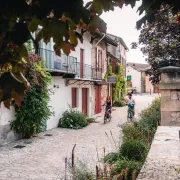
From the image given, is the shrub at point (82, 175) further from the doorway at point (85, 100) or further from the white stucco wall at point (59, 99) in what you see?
the doorway at point (85, 100)

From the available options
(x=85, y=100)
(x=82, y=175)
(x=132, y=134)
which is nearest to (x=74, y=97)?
(x=85, y=100)

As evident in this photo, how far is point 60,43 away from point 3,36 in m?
0.37

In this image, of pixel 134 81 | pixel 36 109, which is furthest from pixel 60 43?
pixel 134 81

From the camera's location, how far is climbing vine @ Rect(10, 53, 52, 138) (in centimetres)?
1038

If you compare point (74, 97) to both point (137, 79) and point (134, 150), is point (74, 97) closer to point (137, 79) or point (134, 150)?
point (134, 150)

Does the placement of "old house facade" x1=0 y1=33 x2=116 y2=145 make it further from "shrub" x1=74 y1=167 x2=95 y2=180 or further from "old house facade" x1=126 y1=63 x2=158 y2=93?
"old house facade" x1=126 y1=63 x2=158 y2=93

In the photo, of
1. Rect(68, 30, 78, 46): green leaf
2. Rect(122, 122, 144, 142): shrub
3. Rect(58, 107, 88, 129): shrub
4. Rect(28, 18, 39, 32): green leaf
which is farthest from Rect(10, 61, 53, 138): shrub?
Rect(28, 18, 39, 32): green leaf

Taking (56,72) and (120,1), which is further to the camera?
(56,72)

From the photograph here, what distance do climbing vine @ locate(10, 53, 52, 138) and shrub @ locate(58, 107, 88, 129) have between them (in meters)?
3.33

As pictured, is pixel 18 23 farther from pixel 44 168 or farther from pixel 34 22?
pixel 44 168

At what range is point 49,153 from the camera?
8742 mm

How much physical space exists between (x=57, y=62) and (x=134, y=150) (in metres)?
8.45

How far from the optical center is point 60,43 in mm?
1561

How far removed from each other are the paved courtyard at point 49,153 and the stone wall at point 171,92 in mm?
1609
